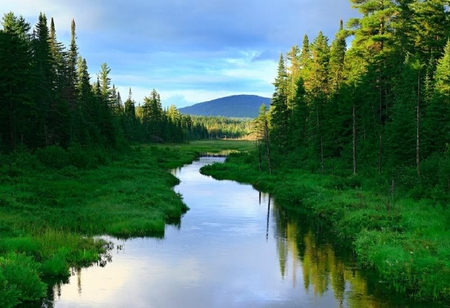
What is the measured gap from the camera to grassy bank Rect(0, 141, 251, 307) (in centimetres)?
1836

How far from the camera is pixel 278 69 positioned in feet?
357

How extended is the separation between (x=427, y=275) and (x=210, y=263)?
33.9 feet

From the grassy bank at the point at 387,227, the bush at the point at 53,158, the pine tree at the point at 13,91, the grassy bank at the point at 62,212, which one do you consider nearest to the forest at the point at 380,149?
the grassy bank at the point at 387,227

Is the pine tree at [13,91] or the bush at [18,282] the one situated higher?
the pine tree at [13,91]

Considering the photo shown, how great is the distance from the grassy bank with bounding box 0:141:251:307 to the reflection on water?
1.24 meters

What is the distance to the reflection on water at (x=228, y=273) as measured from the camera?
17.5 meters

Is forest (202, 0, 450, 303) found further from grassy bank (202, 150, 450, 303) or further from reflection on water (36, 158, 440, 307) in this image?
reflection on water (36, 158, 440, 307)

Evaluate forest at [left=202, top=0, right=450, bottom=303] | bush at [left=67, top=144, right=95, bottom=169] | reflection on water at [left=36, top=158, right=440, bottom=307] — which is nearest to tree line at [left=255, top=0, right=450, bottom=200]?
forest at [left=202, top=0, right=450, bottom=303]

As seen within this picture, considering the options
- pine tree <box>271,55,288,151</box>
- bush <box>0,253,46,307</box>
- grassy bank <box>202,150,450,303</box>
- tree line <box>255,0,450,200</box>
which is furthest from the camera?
pine tree <box>271,55,288,151</box>

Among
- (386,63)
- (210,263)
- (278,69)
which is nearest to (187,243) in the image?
(210,263)

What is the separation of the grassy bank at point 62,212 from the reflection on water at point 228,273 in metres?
1.24

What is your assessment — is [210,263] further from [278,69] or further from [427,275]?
[278,69]

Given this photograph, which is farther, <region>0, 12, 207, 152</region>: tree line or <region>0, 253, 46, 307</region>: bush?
<region>0, 12, 207, 152</region>: tree line

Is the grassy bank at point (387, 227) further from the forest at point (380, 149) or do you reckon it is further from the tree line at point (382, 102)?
the tree line at point (382, 102)
